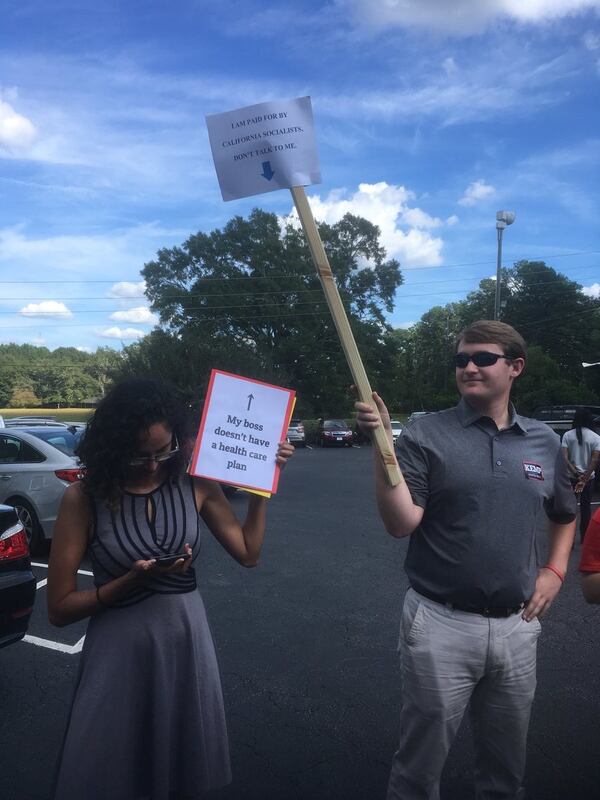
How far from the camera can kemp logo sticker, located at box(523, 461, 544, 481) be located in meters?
2.39

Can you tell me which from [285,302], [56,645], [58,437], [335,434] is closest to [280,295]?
[285,302]

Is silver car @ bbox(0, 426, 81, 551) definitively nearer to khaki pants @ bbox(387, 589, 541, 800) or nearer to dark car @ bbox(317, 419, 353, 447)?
khaki pants @ bbox(387, 589, 541, 800)

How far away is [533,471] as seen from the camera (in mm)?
2400

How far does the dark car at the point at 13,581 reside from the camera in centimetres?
420

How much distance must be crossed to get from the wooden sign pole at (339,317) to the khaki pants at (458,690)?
554 mm

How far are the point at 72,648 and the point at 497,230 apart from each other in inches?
1067

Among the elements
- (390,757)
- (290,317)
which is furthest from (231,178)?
(290,317)

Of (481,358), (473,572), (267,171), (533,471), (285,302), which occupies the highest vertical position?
(285,302)

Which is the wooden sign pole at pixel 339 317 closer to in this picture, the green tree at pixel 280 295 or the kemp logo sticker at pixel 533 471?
the kemp logo sticker at pixel 533 471

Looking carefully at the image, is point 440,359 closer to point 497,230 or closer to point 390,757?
point 497,230

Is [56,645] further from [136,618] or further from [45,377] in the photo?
[45,377]

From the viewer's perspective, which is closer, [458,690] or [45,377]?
[458,690]

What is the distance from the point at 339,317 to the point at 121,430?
80cm

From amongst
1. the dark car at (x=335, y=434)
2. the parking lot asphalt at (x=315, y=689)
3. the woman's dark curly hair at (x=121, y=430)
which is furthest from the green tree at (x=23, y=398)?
the woman's dark curly hair at (x=121, y=430)
